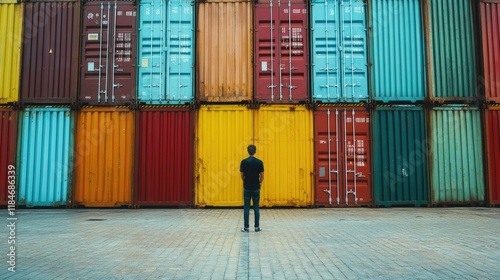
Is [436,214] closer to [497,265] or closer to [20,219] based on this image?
[497,265]

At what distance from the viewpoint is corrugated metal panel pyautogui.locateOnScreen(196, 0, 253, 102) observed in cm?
1394

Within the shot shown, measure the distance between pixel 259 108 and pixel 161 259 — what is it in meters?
8.67

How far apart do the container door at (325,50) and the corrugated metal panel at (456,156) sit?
3441 millimetres

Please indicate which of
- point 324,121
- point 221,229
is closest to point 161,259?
point 221,229

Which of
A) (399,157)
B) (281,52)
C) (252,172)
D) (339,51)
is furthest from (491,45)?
(252,172)

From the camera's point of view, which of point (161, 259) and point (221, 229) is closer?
point (161, 259)

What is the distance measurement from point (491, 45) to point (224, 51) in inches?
352

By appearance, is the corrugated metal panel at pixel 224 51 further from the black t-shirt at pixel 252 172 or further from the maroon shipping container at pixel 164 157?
the black t-shirt at pixel 252 172

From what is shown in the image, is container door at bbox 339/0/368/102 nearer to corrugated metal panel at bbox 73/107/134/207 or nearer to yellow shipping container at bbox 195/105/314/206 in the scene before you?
yellow shipping container at bbox 195/105/314/206

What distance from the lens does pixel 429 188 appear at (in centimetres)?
1367

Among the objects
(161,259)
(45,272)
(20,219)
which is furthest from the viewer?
(20,219)

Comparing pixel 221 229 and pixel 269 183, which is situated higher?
pixel 269 183

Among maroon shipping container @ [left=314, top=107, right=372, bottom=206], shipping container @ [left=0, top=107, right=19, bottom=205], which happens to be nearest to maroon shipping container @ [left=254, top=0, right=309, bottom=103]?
maroon shipping container @ [left=314, top=107, right=372, bottom=206]

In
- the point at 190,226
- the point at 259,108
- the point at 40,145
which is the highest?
the point at 259,108
